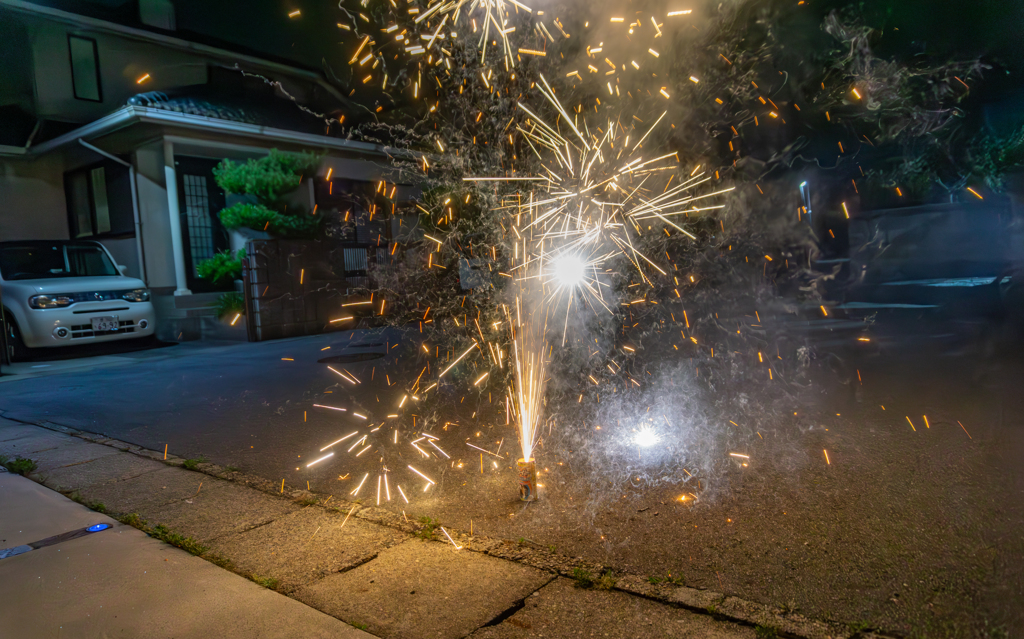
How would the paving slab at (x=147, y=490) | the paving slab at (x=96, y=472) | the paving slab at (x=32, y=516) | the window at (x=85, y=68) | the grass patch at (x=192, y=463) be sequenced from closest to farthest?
the paving slab at (x=32, y=516) → the paving slab at (x=147, y=490) → the paving slab at (x=96, y=472) → the grass patch at (x=192, y=463) → the window at (x=85, y=68)

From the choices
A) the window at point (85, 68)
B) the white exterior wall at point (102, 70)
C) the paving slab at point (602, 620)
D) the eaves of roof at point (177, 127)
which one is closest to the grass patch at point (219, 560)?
the paving slab at point (602, 620)

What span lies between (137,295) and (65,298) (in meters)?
1.11

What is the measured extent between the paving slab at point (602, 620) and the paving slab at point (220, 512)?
169 centimetres

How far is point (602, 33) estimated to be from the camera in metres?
5.36

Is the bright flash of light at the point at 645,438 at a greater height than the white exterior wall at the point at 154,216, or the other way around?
the white exterior wall at the point at 154,216

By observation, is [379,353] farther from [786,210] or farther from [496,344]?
[786,210]

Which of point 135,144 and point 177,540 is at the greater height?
point 135,144

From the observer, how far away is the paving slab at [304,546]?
2.82 meters

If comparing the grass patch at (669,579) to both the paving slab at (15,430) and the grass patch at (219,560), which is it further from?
the paving slab at (15,430)

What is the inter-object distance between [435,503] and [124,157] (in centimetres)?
1330

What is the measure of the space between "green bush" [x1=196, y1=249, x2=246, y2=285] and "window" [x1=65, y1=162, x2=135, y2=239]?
179cm

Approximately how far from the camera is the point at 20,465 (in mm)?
4504

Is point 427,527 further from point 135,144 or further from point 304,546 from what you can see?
point 135,144

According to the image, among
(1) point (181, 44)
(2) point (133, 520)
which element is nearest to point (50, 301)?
(2) point (133, 520)
